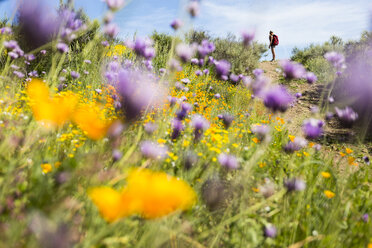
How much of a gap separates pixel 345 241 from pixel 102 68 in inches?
160

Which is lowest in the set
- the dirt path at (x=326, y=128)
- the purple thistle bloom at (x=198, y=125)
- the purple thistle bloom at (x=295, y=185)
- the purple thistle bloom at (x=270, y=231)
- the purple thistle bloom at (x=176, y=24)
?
the dirt path at (x=326, y=128)

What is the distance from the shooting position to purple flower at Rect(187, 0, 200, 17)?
53.7 inches

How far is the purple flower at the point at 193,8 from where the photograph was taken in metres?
1.36

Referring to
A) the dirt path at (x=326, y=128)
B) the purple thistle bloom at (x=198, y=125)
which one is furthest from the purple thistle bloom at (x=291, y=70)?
the purple thistle bloom at (x=198, y=125)

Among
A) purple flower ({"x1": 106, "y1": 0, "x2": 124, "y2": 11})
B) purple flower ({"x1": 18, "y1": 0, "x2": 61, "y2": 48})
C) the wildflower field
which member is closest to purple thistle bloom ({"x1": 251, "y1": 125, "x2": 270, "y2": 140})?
the wildflower field

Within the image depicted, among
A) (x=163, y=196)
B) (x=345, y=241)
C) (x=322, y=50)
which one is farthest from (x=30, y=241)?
(x=322, y=50)

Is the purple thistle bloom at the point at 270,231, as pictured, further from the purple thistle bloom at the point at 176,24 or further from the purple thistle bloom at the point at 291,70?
the purple thistle bloom at the point at 176,24

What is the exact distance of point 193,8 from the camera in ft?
4.52

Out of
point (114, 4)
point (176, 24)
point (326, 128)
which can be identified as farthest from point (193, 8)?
point (326, 128)

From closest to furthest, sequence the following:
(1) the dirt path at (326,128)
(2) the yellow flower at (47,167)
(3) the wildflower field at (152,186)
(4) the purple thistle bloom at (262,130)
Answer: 1. (3) the wildflower field at (152,186)
2. (2) the yellow flower at (47,167)
3. (4) the purple thistle bloom at (262,130)
4. (1) the dirt path at (326,128)

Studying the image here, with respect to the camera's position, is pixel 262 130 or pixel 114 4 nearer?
pixel 114 4

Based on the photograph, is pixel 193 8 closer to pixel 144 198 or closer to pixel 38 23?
pixel 144 198

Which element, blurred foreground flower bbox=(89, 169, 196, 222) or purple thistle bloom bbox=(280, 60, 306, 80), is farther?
purple thistle bloom bbox=(280, 60, 306, 80)

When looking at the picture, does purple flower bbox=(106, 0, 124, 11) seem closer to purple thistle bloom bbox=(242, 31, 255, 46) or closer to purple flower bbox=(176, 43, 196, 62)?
purple flower bbox=(176, 43, 196, 62)
